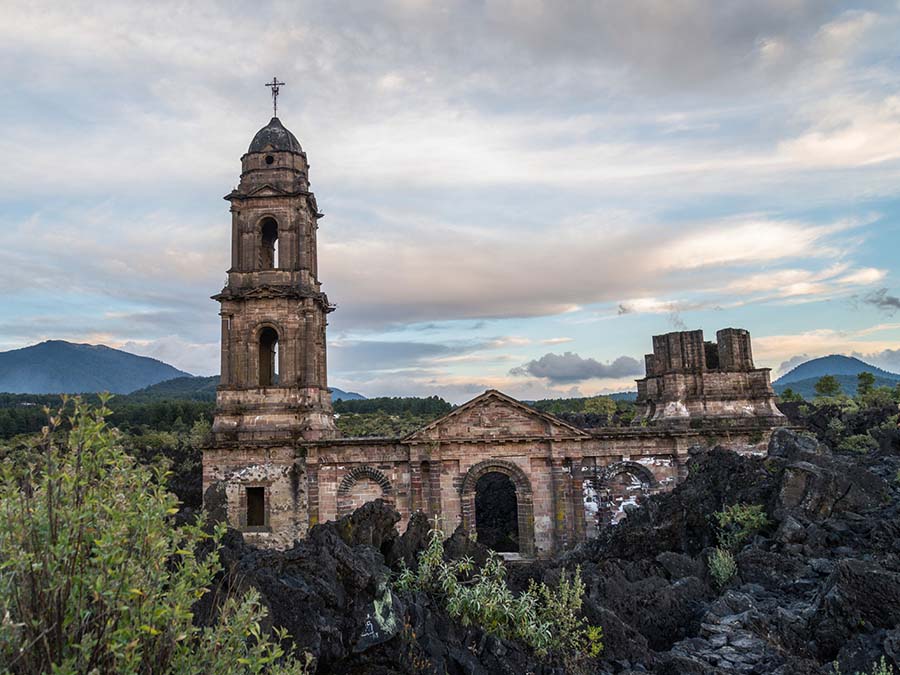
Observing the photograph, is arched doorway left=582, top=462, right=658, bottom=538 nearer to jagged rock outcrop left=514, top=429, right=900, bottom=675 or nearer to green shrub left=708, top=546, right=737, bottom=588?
jagged rock outcrop left=514, top=429, right=900, bottom=675

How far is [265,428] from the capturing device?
25.9 meters

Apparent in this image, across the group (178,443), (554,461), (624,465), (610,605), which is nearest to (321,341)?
(554,461)

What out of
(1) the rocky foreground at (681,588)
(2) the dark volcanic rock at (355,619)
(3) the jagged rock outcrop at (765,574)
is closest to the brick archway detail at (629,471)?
(3) the jagged rock outcrop at (765,574)

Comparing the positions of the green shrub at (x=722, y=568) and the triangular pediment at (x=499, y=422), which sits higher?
the triangular pediment at (x=499, y=422)

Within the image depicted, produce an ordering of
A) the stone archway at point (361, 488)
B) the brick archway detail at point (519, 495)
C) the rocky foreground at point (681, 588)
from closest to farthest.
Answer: the rocky foreground at point (681, 588) → the stone archway at point (361, 488) → the brick archway detail at point (519, 495)

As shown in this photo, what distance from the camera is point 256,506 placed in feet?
86.4

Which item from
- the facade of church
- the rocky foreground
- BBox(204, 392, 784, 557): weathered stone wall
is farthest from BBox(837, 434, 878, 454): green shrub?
the rocky foreground

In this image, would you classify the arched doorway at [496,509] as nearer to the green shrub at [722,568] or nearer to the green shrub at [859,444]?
the green shrub at [722,568]

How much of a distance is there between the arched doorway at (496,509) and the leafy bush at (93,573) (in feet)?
93.5

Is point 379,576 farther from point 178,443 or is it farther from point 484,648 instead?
point 178,443

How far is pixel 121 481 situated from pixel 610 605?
11755 millimetres

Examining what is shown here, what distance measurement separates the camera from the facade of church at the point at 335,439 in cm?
2550

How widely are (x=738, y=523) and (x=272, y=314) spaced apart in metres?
18.8

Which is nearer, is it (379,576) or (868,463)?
(379,576)
